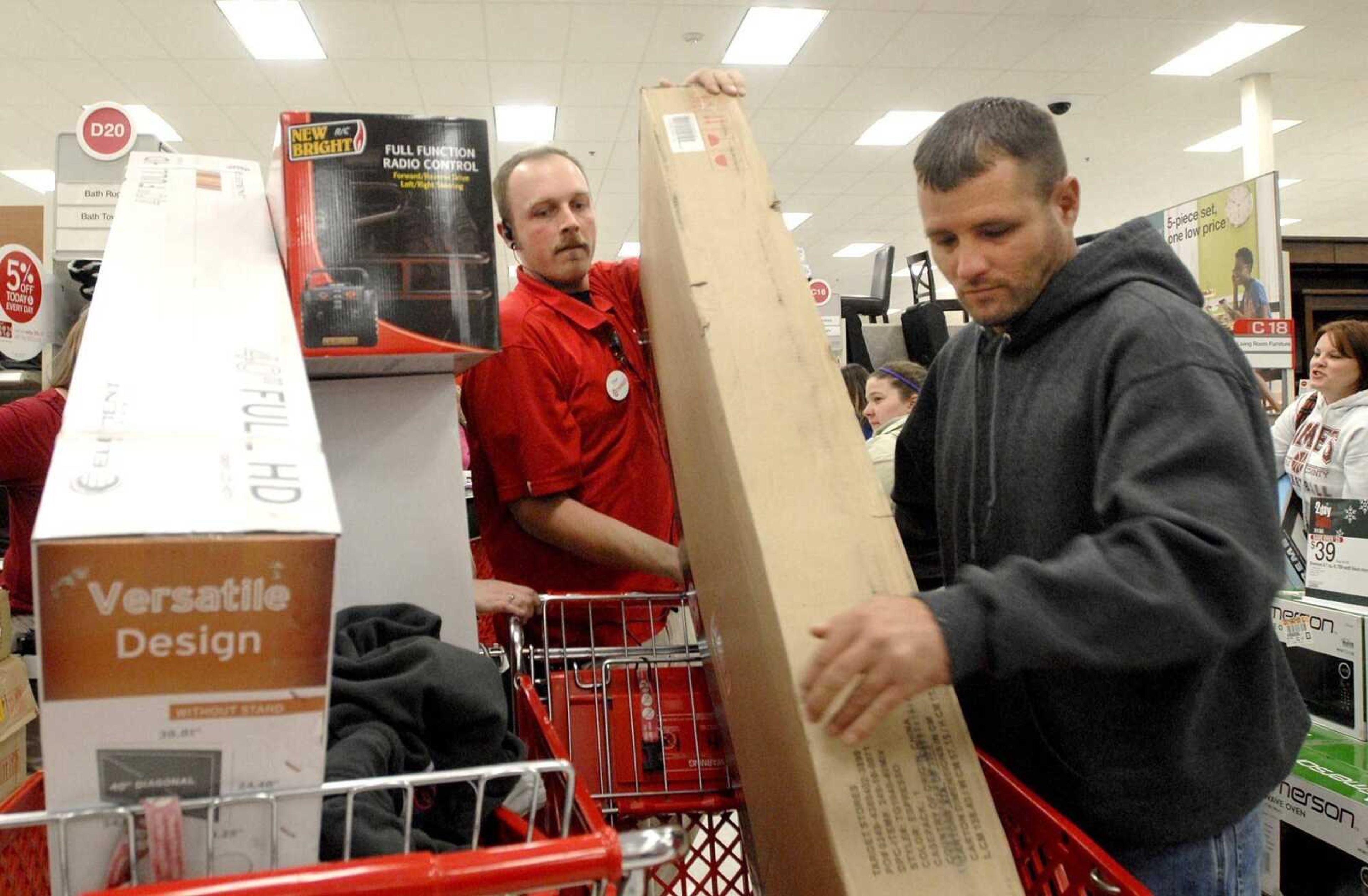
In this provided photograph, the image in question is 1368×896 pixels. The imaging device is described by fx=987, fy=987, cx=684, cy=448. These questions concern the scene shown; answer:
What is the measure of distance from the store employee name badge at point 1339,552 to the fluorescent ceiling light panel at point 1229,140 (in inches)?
292

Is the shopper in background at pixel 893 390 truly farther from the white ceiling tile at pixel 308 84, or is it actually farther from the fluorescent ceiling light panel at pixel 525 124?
the fluorescent ceiling light panel at pixel 525 124

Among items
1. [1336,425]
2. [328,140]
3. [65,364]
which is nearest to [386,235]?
[328,140]

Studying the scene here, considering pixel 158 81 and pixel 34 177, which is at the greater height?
pixel 34 177

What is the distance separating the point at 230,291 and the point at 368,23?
5.80 metres

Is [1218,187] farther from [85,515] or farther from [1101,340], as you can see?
[85,515]

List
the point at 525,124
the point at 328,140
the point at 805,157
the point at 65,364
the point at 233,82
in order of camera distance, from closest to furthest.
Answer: the point at 328,140 < the point at 65,364 < the point at 233,82 < the point at 525,124 < the point at 805,157

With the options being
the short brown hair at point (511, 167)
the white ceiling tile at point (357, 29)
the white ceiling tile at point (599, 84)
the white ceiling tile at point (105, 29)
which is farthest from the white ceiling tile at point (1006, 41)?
the short brown hair at point (511, 167)

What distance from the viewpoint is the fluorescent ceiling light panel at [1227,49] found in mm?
6820

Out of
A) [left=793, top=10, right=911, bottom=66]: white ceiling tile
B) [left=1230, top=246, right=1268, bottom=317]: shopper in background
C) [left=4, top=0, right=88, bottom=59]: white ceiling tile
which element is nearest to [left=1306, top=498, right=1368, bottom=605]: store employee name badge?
[left=1230, top=246, right=1268, bottom=317]: shopper in background

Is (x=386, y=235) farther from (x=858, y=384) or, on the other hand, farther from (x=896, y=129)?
(x=896, y=129)

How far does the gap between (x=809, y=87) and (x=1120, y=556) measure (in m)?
7.25

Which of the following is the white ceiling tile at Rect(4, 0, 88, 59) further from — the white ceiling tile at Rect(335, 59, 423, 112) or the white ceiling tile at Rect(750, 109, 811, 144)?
the white ceiling tile at Rect(750, 109, 811, 144)

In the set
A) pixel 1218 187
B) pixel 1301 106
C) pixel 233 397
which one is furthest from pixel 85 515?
pixel 1218 187

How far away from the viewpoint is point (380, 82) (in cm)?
715
